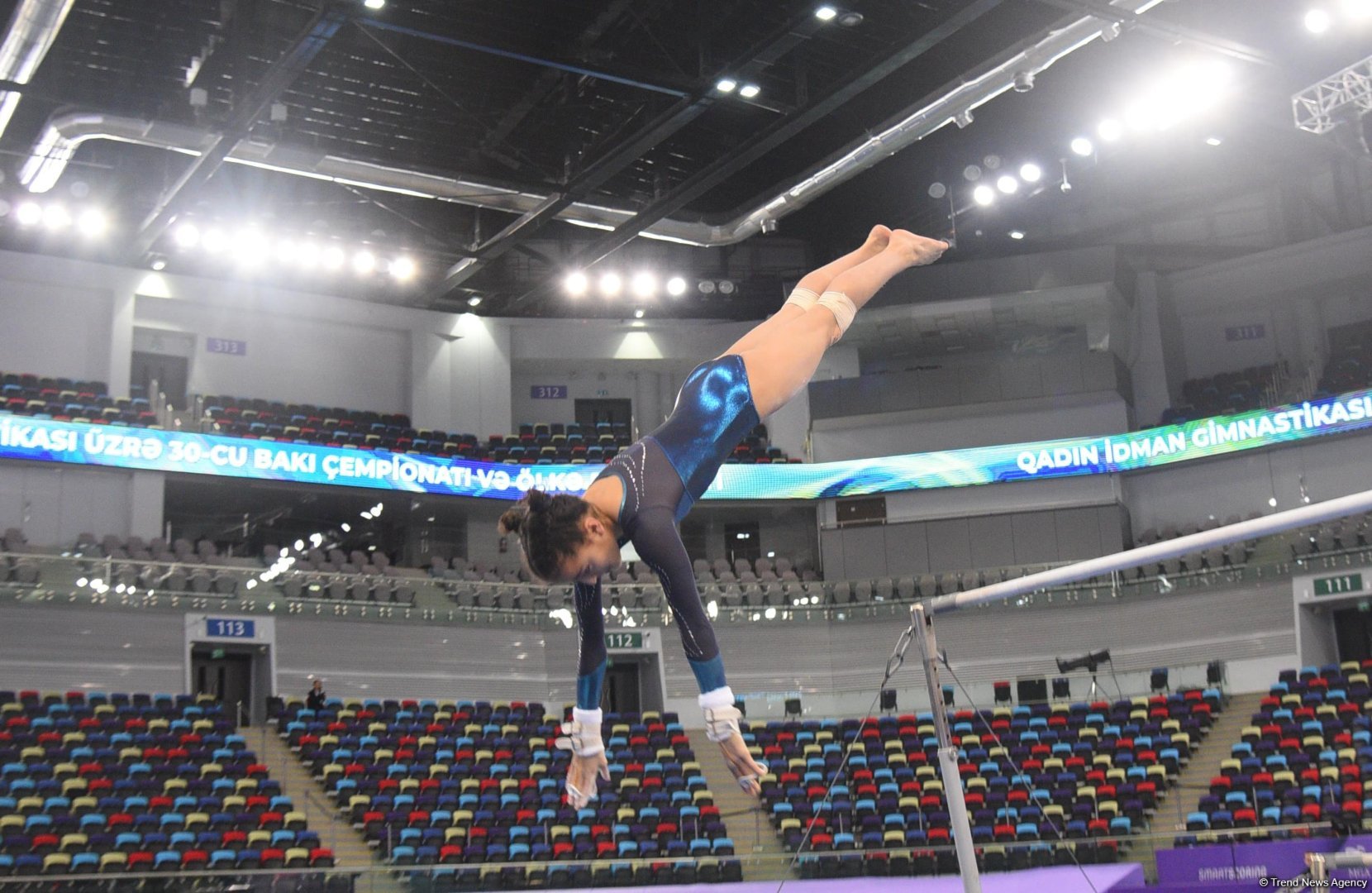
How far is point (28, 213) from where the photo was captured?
23609 millimetres

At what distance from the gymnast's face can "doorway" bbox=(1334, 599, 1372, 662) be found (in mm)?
22980

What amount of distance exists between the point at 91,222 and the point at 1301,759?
21846 mm

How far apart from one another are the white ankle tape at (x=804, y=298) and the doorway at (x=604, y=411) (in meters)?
26.9

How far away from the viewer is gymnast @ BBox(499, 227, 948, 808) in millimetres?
4664

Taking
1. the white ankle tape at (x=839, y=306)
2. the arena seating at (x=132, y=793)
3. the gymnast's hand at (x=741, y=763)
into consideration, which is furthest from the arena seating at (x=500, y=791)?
the gymnast's hand at (x=741, y=763)

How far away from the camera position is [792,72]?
22.2 meters

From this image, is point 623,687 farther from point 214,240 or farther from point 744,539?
point 214,240

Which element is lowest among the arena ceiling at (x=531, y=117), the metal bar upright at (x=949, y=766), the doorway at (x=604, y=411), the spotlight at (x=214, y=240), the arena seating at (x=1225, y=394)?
the metal bar upright at (x=949, y=766)

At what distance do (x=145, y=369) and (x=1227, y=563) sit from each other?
857 inches

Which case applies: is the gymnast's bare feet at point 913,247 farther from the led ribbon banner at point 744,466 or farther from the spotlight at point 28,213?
the spotlight at point 28,213

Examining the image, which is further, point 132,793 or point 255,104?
point 255,104

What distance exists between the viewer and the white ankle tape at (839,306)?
571 centimetres

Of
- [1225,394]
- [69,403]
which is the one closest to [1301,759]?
[1225,394]

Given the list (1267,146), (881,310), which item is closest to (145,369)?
(881,310)
